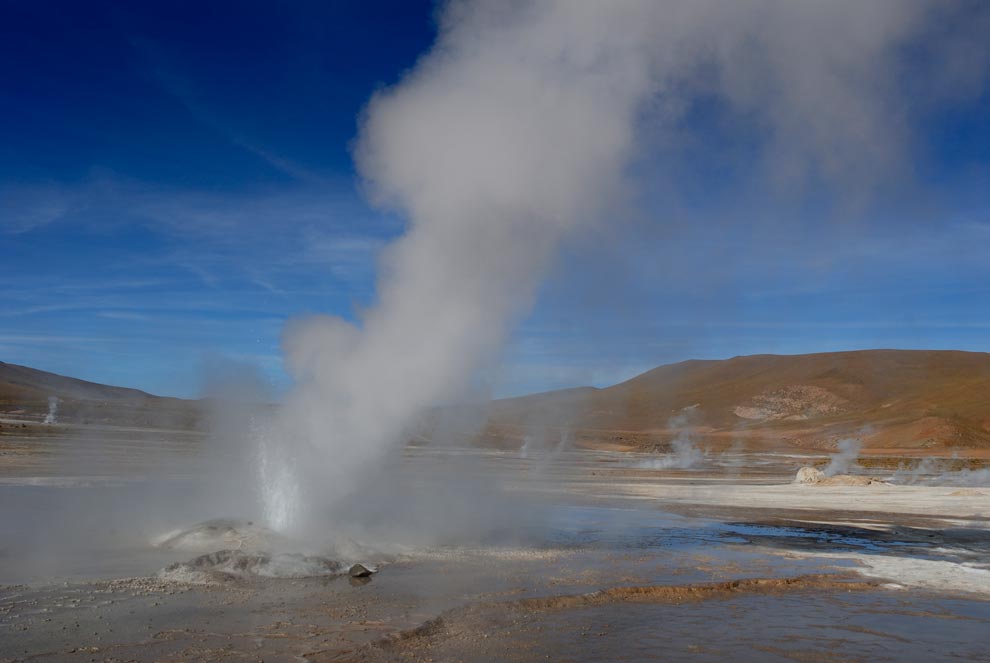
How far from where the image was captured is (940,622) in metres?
10.7

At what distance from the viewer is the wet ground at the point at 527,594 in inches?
350

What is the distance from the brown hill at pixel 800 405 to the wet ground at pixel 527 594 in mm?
71794

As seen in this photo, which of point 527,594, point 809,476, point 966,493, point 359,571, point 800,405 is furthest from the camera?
point 800,405

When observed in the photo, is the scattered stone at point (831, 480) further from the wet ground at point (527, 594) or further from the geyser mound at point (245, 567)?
the geyser mound at point (245, 567)

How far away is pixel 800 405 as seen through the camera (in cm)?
13575

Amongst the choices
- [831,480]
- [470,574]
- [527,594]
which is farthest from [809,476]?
[527,594]

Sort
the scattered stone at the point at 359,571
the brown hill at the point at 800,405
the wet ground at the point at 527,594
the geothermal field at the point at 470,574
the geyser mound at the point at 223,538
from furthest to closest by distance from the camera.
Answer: the brown hill at the point at 800,405
the geyser mound at the point at 223,538
the scattered stone at the point at 359,571
the geothermal field at the point at 470,574
the wet ground at the point at 527,594

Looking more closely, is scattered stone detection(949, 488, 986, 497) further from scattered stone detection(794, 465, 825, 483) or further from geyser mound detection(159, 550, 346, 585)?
geyser mound detection(159, 550, 346, 585)

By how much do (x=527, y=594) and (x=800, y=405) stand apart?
134684 mm

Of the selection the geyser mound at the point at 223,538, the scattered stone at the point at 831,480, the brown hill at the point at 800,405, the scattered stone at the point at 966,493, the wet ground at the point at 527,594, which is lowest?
the wet ground at the point at 527,594

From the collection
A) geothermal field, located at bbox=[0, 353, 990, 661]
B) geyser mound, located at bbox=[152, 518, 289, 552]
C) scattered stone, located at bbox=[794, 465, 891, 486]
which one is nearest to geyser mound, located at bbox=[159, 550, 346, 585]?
geothermal field, located at bbox=[0, 353, 990, 661]

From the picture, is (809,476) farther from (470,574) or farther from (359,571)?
(359,571)

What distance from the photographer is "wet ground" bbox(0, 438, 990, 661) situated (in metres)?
8.90

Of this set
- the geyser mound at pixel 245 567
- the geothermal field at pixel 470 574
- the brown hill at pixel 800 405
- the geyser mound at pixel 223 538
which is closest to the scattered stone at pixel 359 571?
the geothermal field at pixel 470 574
